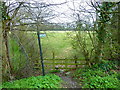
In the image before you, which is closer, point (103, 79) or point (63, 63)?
point (103, 79)

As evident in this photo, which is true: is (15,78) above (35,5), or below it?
below

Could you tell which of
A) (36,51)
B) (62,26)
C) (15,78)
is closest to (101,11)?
(62,26)

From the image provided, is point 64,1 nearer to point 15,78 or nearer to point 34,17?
point 34,17

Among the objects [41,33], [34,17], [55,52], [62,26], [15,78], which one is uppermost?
[34,17]

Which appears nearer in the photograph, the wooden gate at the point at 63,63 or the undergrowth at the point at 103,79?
the undergrowth at the point at 103,79

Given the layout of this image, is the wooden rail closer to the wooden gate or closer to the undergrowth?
the wooden gate

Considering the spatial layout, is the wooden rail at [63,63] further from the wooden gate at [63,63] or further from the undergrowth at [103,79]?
the undergrowth at [103,79]

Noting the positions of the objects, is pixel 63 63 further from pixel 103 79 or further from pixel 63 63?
pixel 103 79

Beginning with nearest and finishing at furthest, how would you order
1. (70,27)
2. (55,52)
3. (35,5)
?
(35,5)
(70,27)
(55,52)

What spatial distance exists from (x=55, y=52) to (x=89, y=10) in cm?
127

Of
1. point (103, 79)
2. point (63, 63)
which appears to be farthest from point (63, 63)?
point (103, 79)

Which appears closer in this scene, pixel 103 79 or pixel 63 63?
pixel 103 79

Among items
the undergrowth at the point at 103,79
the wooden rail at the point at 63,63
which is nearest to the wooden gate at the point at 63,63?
the wooden rail at the point at 63,63

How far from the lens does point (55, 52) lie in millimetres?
2543
